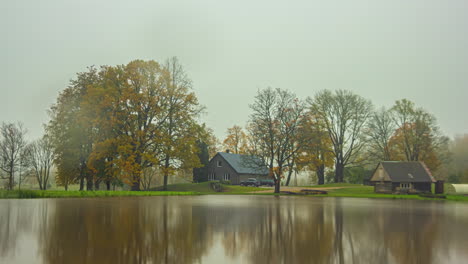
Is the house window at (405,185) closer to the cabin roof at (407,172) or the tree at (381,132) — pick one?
the cabin roof at (407,172)

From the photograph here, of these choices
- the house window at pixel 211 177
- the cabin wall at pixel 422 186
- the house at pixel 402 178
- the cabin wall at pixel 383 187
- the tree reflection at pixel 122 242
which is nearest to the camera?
the tree reflection at pixel 122 242

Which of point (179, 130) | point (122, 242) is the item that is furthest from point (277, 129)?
point (122, 242)

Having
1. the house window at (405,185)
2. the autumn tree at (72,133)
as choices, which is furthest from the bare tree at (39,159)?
the house window at (405,185)

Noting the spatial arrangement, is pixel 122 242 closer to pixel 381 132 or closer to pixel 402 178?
pixel 402 178

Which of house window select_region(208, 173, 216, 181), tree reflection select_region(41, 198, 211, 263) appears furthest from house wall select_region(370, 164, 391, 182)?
tree reflection select_region(41, 198, 211, 263)

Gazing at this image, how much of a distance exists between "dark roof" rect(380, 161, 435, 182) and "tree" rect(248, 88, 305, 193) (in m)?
14.6

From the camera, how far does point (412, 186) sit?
52219 millimetres

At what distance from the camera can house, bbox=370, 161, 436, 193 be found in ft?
170

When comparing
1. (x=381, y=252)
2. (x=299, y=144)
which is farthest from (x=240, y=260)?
(x=299, y=144)

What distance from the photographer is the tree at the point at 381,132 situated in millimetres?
68812

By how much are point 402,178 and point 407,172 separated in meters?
1.64

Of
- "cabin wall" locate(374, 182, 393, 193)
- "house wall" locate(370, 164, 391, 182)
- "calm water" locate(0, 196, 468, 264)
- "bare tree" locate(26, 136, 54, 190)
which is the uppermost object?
"bare tree" locate(26, 136, 54, 190)

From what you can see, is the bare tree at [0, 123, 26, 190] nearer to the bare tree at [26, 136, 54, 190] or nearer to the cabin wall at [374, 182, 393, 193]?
the bare tree at [26, 136, 54, 190]

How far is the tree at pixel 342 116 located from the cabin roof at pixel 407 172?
1418 centimetres
